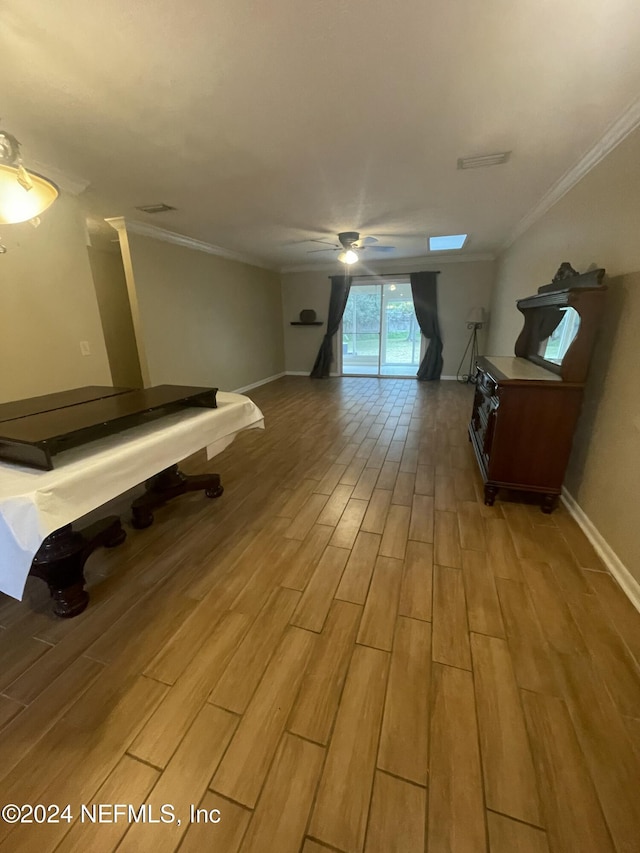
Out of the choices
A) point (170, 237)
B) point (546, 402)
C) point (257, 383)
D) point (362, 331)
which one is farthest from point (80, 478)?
point (362, 331)

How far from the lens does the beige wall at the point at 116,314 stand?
461cm

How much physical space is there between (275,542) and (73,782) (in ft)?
3.90

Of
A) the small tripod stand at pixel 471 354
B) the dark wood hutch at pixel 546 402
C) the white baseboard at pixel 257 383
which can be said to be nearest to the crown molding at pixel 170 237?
the white baseboard at pixel 257 383

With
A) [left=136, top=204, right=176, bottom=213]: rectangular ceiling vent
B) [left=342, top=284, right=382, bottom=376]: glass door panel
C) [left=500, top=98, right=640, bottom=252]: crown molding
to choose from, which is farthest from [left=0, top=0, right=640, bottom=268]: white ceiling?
[left=342, top=284, right=382, bottom=376]: glass door panel

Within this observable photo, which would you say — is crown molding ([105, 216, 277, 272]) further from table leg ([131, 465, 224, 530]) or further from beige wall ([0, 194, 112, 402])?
table leg ([131, 465, 224, 530])

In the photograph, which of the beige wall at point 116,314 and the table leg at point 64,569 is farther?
the beige wall at point 116,314

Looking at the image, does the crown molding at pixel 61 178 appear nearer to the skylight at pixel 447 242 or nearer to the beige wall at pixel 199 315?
the beige wall at pixel 199 315

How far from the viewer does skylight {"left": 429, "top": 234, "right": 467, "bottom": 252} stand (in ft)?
15.3

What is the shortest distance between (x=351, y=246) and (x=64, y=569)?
172 inches

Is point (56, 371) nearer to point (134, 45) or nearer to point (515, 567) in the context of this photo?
point (134, 45)

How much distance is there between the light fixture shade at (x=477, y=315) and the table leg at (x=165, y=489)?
18.0 feet

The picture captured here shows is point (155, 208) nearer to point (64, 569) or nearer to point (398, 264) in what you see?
point (64, 569)

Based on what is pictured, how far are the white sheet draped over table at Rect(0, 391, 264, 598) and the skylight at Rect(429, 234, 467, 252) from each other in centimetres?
442

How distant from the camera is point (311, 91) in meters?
1.58
